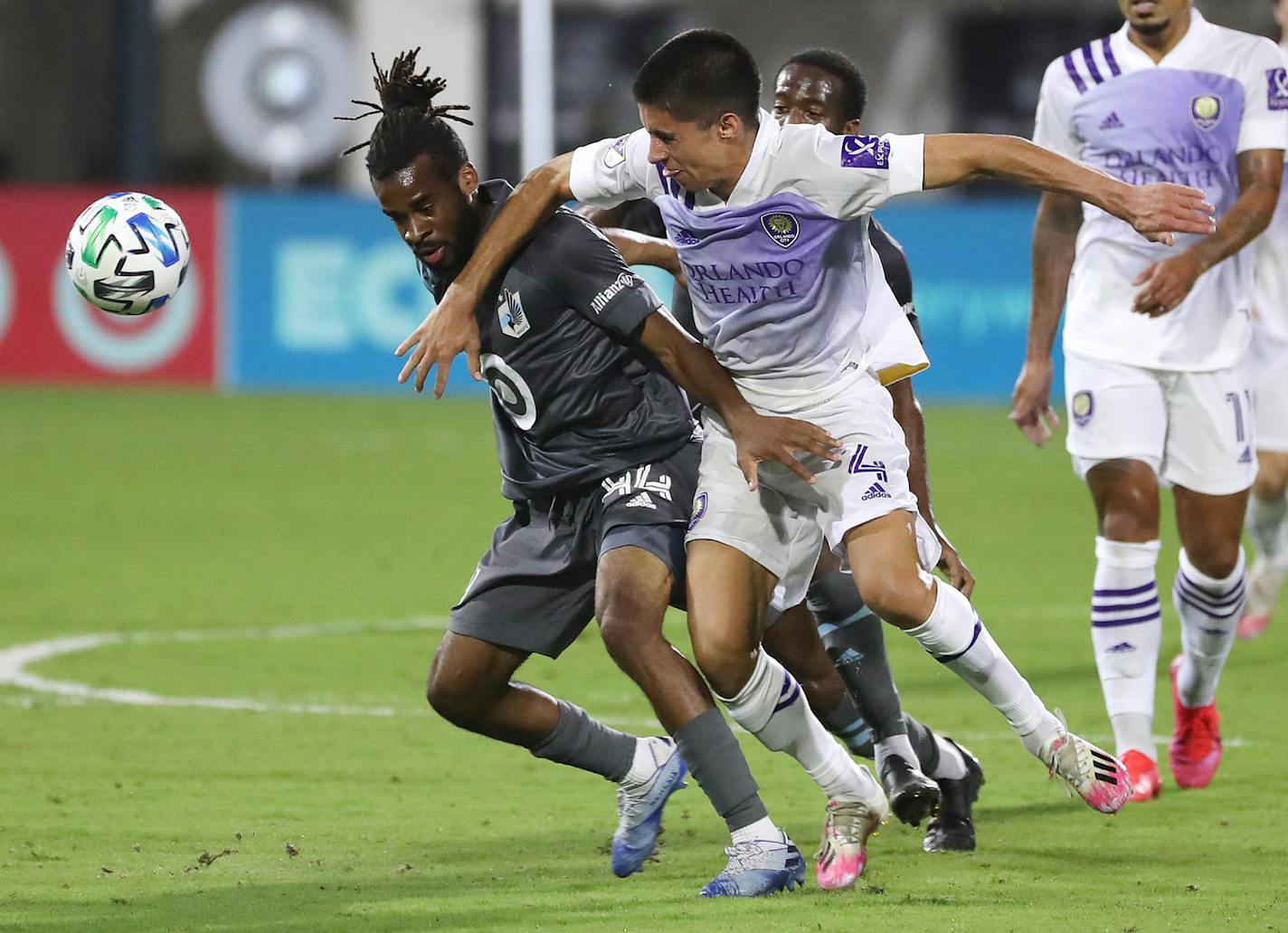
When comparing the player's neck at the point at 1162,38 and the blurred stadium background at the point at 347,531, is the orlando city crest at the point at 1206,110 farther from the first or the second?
the blurred stadium background at the point at 347,531

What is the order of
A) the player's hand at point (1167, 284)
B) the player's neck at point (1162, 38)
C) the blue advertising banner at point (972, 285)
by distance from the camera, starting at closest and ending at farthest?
the player's hand at point (1167, 284) → the player's neck at point (1162, 38) → the blue advertising banner at point (972, 285)

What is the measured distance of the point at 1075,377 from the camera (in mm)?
6367

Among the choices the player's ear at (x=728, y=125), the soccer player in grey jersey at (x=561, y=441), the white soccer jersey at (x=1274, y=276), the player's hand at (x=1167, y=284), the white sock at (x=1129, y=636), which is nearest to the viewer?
the player's ear at (x=728, y=125)

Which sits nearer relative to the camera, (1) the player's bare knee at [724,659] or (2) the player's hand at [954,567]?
(1) the player's bare knee at [724,659]

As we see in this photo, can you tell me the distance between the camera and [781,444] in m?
4.96

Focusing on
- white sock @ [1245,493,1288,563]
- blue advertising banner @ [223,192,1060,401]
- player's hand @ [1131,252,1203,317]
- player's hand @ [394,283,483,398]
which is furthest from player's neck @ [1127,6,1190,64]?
blue advertising banner @ [223,192,1060,401]

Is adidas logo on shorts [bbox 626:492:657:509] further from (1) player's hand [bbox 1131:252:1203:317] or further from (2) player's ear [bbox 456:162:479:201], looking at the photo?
(1) player's hand [bbox 1131:252:1203:317]

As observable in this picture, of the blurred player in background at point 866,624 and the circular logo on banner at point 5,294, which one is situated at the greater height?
the blurred player in background at point 866,624

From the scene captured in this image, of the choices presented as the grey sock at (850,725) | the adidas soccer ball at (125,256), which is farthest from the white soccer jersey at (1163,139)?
the adidas soccer ball at (125,256)

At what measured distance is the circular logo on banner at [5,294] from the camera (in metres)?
18.9

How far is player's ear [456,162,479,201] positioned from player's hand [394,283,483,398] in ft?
0.94

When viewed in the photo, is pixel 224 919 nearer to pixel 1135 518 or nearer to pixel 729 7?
pixel 1135 518

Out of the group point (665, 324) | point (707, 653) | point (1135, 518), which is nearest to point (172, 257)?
point (665, 324)

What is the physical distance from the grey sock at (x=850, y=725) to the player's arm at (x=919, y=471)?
477 mm
